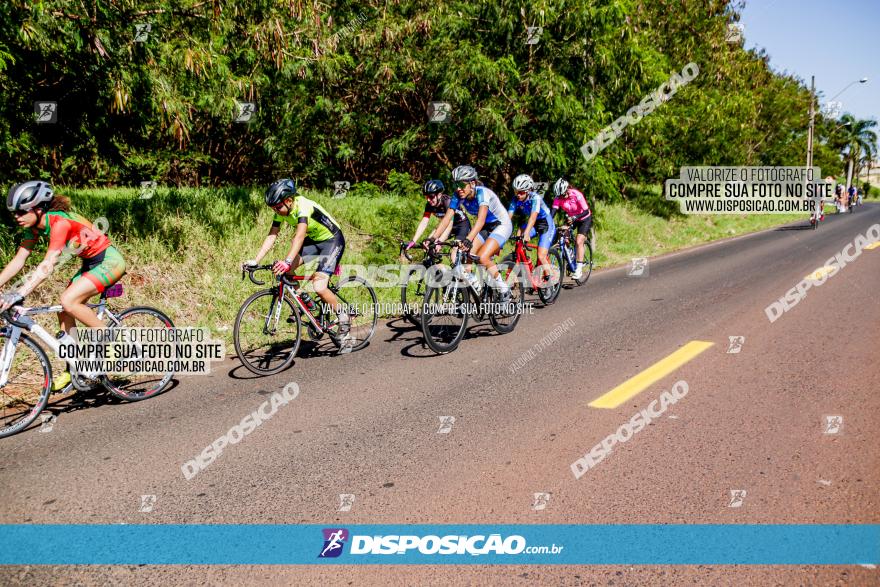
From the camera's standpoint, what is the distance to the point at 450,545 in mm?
3059

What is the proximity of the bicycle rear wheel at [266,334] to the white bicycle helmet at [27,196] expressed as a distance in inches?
75.9

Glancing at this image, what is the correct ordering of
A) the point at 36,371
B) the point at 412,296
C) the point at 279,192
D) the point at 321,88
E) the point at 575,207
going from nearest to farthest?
the point at 36,371, the point at 279,192, the point at 412,296, the point at 575,207, the point at 321,88

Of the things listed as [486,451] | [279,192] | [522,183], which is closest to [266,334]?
A: [279,192]

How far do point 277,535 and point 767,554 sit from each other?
2.53 meters

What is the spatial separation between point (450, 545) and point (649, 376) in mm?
3256

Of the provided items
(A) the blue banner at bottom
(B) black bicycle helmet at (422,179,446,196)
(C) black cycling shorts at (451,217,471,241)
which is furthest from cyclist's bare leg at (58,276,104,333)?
(C) black cycling shorts at (451,217,471,241)

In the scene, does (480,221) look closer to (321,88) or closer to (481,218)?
(481,218)

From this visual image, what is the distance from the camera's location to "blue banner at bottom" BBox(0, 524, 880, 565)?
115 inches

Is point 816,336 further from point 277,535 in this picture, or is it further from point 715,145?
point 715,145

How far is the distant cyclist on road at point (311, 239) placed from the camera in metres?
6.04

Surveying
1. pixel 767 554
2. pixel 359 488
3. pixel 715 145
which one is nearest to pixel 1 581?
pixel 359 488

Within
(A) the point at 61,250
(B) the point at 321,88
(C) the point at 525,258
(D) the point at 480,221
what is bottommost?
(C) the point at 525,258

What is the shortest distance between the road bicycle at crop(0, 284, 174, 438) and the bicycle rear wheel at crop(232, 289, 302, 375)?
2.55 feet

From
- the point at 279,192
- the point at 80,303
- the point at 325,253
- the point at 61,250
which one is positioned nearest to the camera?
the point at 61,250
